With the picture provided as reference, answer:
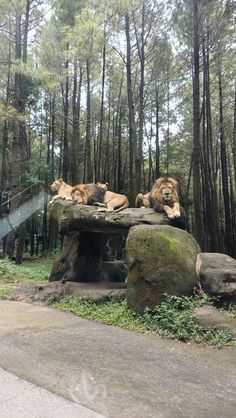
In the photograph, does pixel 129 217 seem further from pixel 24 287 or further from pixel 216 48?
pixel 216 48

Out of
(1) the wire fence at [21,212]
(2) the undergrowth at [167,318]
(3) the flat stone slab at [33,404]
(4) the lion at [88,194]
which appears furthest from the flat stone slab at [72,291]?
(1) the wire fence at [21,212]

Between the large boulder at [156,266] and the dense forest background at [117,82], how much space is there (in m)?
2.93

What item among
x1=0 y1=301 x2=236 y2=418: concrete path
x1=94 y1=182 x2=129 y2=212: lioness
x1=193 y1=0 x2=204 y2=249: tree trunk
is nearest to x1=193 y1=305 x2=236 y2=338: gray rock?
x1=0 y1=301 x2=236 y2=418: concrete path

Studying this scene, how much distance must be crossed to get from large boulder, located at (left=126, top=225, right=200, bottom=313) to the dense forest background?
9.63 feet

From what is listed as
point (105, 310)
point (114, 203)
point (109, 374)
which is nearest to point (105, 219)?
point (114, 203)

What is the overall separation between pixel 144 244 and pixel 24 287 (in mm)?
3126

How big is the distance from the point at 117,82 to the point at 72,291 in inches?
392

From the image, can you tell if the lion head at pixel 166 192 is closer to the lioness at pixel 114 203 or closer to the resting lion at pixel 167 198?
the resting lion at pixel 167 198

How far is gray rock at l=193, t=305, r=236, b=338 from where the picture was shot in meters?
4.17

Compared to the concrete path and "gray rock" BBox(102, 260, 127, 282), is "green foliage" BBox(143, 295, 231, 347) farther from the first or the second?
"gray rock" BBox(102, 260, 127, 282)

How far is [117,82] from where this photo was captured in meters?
14.1

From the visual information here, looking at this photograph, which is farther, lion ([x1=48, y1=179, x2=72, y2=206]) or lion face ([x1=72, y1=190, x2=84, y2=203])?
lion ([x1=48, y1=179, x2=72, y2=206])

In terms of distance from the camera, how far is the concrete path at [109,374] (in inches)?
96.0

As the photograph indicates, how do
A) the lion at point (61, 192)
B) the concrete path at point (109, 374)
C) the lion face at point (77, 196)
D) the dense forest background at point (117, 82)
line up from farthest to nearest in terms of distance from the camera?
Result: the dense forest background at point (117, 82)
the lion at point (61, 192)
the lion face at point (77, 196)
the concrete path at point (109, 374)
